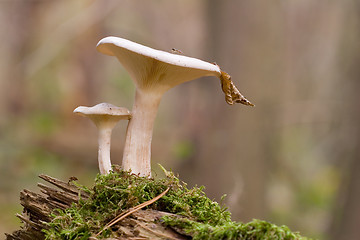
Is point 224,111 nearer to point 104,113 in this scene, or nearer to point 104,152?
point 104,152

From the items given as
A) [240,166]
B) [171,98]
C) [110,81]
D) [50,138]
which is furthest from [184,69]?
[171,98]

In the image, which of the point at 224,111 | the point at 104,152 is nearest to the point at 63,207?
the point at 104,152

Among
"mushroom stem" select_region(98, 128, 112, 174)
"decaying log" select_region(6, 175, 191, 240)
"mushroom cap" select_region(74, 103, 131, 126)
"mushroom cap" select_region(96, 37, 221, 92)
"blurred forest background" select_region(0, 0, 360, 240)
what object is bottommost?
"decaying log" select_region(6, 175, 191, 240)

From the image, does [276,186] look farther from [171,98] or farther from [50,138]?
[171,98]

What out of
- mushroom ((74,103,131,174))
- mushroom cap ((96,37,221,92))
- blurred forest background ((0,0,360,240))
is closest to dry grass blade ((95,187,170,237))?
mushroom ((74,103,131,174))

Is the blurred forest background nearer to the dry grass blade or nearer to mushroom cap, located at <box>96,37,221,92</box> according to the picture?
mushroom cap, located at <box>96,37,221,92</box>

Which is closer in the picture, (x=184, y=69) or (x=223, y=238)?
(x=223, y=238)

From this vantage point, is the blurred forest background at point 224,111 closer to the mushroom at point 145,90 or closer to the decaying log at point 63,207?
the mushroom at point 145,90
